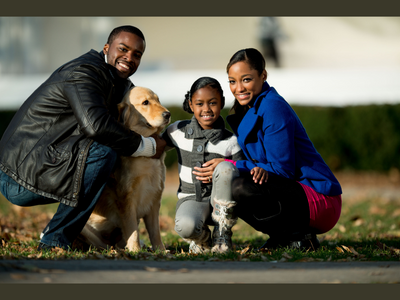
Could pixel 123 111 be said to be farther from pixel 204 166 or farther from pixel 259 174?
pixel 259 174

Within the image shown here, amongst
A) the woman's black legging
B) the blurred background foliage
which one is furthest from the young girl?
the blurred background foliage

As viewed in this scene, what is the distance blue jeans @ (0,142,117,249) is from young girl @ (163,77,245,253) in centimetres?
72

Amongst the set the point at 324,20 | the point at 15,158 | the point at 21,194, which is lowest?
the point at 21,194

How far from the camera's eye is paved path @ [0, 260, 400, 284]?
272 cm

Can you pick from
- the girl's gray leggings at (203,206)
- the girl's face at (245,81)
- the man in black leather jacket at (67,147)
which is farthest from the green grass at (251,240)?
the girl's face at (245,81)

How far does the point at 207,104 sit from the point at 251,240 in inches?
72.0

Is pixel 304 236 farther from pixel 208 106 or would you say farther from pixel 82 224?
pixel 82 224

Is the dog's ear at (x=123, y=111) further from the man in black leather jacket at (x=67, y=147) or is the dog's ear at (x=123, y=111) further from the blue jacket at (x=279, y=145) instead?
→ the blue jacket at (x=279, y=145)

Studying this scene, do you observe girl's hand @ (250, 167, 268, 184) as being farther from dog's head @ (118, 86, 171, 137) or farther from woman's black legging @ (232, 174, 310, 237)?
dog's head @ (118, 86, 171, 137)

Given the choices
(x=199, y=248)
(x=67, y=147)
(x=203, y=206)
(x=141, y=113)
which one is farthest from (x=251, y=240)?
(x=67, y=147)

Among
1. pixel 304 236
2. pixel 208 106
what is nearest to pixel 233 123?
pixel 208 106

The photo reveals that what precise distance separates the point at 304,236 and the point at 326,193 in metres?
0.46

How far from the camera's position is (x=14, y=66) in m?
19.9

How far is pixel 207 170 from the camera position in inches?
158
